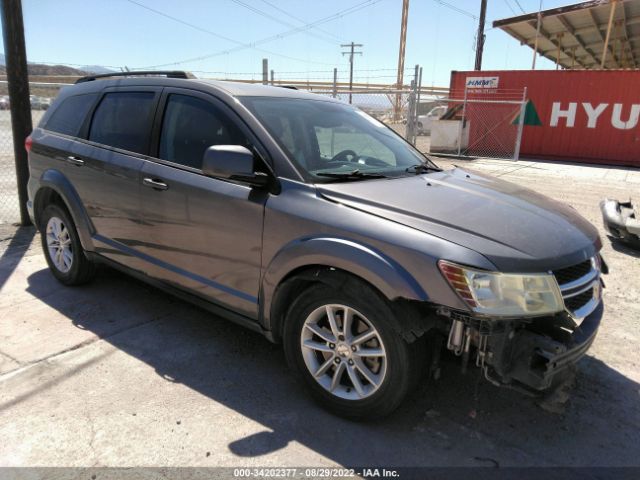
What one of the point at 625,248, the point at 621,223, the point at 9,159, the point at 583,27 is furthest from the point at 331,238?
the point at 583,27

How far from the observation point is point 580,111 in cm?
1623

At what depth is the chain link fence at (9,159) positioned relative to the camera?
281 inches

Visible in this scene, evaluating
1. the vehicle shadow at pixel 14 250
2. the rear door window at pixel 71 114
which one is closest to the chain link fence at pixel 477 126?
the vehicle shadow at pixel 14 250

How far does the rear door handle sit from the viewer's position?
13.3ft

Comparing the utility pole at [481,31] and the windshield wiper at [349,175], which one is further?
the utility pole at [481,31]

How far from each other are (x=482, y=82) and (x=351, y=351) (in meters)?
17.3

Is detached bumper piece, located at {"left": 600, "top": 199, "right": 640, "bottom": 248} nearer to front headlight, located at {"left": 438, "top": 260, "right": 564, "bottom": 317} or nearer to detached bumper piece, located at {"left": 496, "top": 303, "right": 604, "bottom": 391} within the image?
detached bumper piece, located at {"left": 496, "top": 303, "right": 604, "bottom": 391}

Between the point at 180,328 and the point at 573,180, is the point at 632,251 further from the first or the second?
the point at 573,180

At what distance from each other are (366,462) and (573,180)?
11542 millimetres

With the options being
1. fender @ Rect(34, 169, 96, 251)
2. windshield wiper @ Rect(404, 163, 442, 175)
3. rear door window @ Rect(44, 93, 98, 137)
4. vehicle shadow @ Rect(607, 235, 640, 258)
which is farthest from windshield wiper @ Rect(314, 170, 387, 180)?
vehicle shadow @ Rect(607, 235, 640, 258)

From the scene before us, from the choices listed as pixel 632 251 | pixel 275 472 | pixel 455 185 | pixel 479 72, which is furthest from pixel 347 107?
pixel 479 72

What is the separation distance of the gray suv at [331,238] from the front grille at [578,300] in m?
0.02

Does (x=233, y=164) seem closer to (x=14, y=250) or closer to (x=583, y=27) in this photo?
(x=14, y=250)

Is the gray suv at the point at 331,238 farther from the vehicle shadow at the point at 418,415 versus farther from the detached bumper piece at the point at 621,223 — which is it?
the detached bumper piece at the point at 621,223
